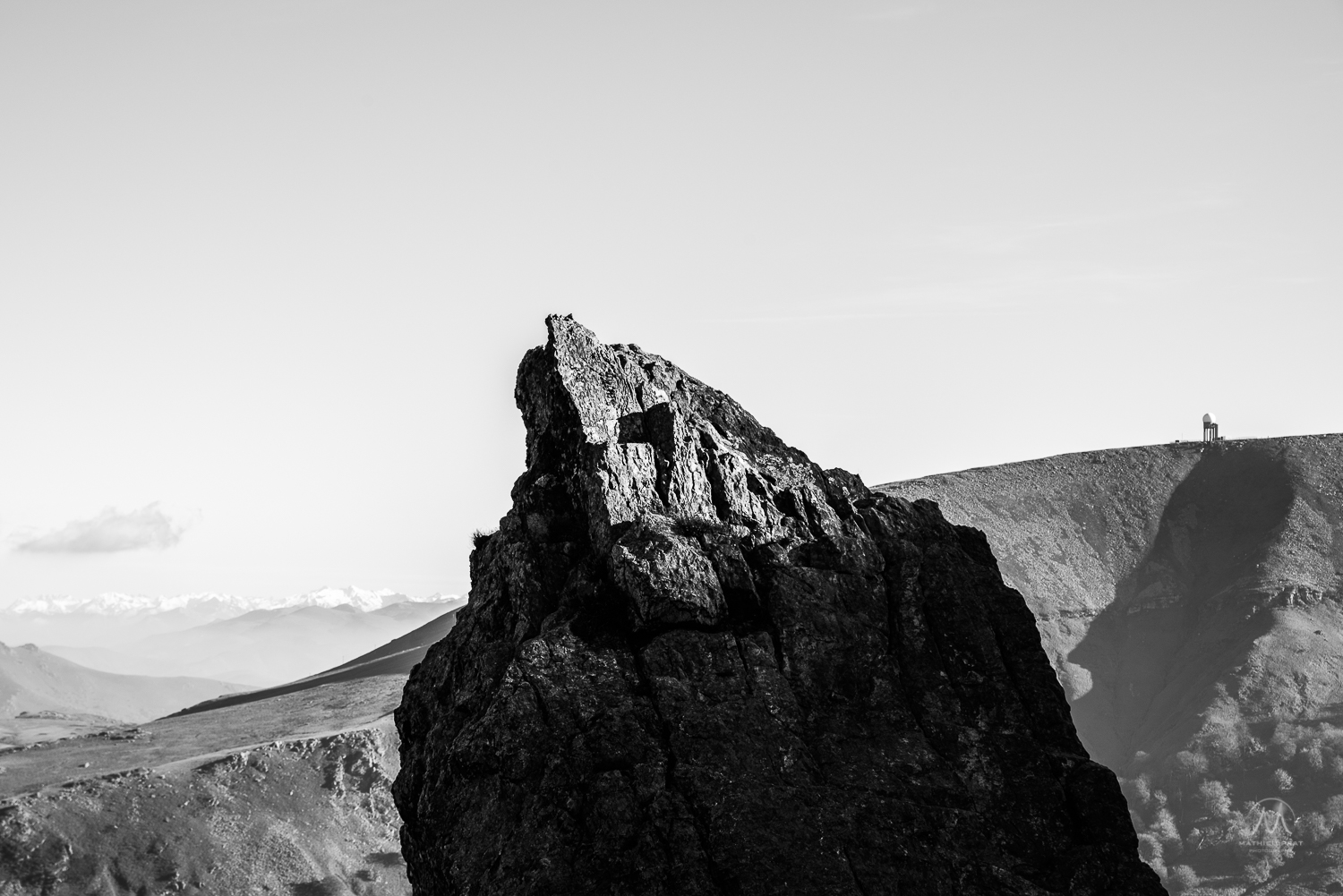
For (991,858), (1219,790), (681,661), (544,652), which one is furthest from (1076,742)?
(1219,790)

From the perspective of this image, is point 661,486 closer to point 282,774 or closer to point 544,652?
point 544,652

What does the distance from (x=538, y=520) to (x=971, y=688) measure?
8.30m

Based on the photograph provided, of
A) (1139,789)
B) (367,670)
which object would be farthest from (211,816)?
(1139,789)

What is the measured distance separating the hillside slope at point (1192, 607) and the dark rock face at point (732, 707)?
8579 centimetres

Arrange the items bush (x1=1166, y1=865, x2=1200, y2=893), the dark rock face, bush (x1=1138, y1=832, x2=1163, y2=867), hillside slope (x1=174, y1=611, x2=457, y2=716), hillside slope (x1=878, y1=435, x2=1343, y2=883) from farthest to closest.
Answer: hillside slope (x1=174, y1=611, x2=457, y2=716), hillside slope (x1=878, y1=435, x2=1343, y2=883), bush (x1=1138, y1=832, x2=1163, y2=867), bush (x1=1166, y1=865, x2=1200, y2=893), the dark rock face

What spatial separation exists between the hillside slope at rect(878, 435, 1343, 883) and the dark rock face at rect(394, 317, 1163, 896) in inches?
3378

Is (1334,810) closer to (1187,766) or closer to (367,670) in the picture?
(1187,766)

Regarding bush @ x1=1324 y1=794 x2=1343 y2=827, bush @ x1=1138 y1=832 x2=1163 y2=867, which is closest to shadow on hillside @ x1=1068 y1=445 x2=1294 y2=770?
bush @ x1=1138 y1=832 x2=1163 y2=867

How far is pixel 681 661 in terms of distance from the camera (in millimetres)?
21984

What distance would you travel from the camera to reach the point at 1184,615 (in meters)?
130

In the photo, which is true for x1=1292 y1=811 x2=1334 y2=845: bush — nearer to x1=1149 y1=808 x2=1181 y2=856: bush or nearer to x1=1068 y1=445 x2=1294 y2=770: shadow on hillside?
x1=1149 y1=808 x2=1181 y2=856: bush

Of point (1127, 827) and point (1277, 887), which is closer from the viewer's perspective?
point (1127, 827)

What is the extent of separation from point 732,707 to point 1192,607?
121m

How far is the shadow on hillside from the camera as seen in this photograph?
391ft
